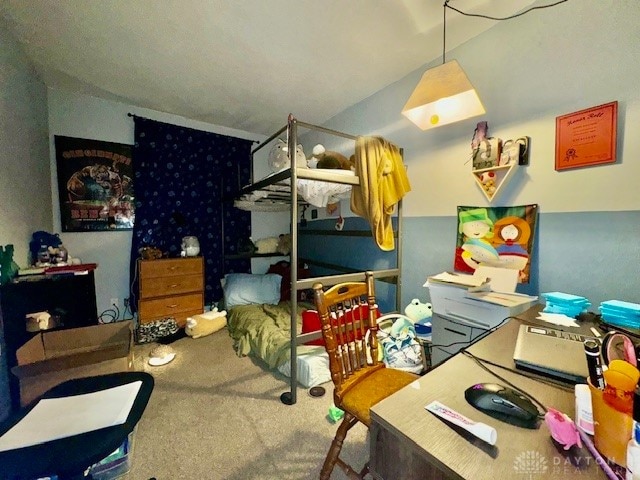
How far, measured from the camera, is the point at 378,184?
198 cm

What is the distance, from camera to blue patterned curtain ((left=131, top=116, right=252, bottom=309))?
2992 mm

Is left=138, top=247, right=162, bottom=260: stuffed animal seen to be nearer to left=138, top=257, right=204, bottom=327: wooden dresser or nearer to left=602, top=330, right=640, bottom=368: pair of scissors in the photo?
left=138, top=257, right=204, bottom=327: wooden dresser

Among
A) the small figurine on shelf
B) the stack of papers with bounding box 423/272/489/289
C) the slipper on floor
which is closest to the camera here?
the stack of papers with bounding box 423/272/489/289

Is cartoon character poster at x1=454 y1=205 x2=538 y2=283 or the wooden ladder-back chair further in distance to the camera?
cartoon character poster at x1=454 y1=205 x2=538 y2=283

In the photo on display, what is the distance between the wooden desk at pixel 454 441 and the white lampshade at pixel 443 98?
4.28 feet

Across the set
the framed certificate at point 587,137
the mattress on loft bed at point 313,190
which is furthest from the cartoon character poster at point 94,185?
the framed certificate at point 587,137

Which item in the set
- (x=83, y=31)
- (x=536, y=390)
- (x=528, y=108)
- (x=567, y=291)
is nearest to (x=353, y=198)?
(x=528, y=108)

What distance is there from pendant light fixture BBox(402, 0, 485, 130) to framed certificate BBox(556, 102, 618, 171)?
1.56 ft

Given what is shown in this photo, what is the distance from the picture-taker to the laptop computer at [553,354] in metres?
0.70

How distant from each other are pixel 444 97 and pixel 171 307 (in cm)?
310

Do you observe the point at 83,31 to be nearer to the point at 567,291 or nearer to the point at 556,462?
the point at 556,462

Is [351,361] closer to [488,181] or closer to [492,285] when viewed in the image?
[492,285]

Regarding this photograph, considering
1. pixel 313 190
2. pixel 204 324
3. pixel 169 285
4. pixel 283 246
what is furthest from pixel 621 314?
pixel 169 285

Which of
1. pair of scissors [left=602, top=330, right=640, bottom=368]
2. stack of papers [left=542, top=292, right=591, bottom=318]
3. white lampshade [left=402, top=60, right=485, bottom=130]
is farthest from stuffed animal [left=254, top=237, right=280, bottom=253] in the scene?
pair of scissors [left=602, top=330, right=640, bottom=368]
